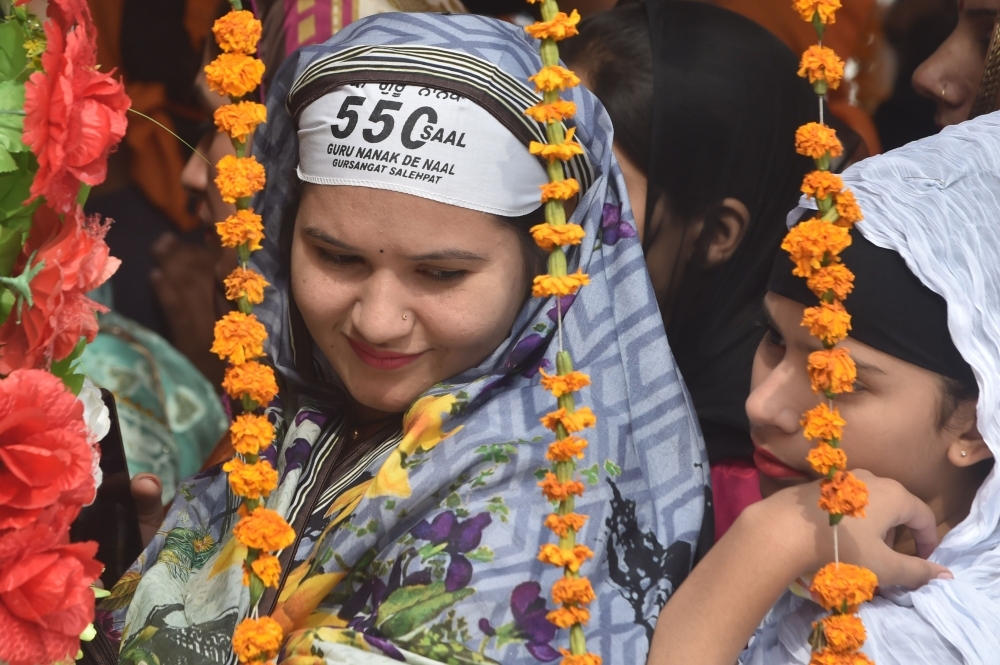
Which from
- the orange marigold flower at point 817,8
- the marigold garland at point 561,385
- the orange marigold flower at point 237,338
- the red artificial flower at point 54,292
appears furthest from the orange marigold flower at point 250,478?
the orange marigold flower at point 817,8

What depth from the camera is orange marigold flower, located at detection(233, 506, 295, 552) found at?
4.99ft

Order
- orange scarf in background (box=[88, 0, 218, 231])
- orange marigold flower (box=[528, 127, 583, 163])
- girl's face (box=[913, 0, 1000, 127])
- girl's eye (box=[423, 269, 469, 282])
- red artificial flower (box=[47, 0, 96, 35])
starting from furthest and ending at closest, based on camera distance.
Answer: orange scarf in background (box=[88, 0, 218, 231]) < girl's face (box=[913, 0, 1000, 127]) < girl's eye (box=[423, 269, 469, 282]) < orange marigold flower (box=[528, 127, 583, 163]) < red artificial flower (box=[47, 0, 96, 35])

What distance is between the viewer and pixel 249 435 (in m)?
1.53

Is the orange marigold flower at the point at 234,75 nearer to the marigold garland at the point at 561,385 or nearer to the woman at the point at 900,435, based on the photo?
the marigold garland at the point at 561,385

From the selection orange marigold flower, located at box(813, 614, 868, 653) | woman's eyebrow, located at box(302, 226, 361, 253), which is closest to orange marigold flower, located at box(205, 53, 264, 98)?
woman's eyebrow, located at box(302, 226, 361, 253)

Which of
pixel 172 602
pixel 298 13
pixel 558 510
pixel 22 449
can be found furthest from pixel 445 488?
pixel 298 13

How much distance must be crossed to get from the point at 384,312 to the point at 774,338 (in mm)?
603

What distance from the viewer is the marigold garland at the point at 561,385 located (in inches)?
60.4

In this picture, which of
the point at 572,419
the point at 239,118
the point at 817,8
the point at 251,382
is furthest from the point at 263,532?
the point at 817,8

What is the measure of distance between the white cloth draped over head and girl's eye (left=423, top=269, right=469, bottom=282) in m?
0.60

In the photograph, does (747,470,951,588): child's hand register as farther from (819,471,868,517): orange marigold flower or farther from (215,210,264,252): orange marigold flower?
(215,210,264,252): orange marigold flower

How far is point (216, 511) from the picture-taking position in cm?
216

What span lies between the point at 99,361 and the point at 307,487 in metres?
1.24

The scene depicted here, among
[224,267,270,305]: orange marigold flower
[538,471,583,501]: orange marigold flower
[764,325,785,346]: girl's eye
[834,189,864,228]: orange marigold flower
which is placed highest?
[834,189,864,228]: orange marigold flower
